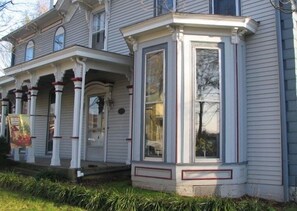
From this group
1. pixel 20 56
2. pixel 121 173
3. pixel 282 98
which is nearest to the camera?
pixel 282 98

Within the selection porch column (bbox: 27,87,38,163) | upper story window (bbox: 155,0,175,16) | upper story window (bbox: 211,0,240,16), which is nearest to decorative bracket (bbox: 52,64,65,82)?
porch column (bbox: 27,87,38,163)

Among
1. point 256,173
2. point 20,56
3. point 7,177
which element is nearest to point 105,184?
point 7,177

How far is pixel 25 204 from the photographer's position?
820cm

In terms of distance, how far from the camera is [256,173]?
9.73 m

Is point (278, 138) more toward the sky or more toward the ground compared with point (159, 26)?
more toward the ground

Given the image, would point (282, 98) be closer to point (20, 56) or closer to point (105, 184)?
point (105, 184)

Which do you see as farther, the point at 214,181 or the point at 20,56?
the point at 20,56

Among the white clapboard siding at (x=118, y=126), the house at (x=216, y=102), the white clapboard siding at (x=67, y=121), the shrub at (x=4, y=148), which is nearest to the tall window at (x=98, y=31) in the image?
the white clapboard siding at (x=67, y=121)

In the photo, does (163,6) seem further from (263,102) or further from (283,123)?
(283,123)

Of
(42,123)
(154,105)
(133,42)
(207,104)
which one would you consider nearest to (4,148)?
(42,123)

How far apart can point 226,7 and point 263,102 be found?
3112 millimetres

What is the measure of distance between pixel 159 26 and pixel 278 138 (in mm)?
4037

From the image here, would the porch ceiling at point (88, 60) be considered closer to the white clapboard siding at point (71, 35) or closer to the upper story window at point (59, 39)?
the white clapboard siding at point (71, 35)

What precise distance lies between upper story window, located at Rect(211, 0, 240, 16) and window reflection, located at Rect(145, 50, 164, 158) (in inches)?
95.6
